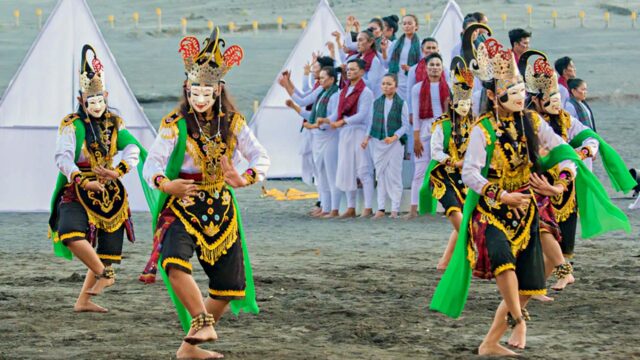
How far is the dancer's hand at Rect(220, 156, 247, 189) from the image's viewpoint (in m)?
7.06

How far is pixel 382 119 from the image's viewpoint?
47.9ft

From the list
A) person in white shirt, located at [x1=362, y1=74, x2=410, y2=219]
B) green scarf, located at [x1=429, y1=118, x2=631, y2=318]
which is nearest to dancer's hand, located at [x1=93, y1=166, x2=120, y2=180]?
green scarf, located at [x1=429, y1=118, x2=631, y2=318]

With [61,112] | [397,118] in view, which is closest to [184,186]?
[397,118]

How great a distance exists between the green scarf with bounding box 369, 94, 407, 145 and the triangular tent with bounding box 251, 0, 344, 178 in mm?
4985

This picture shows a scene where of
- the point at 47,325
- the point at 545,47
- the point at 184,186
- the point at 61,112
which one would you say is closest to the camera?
the point at 184,186

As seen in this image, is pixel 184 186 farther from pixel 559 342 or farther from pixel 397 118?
pixel 397 118

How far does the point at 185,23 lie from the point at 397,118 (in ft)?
84.3

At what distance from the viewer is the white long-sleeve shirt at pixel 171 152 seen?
280 inches

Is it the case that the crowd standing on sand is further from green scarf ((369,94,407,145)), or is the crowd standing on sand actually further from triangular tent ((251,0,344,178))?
triangular tent ((251,0,344,178))

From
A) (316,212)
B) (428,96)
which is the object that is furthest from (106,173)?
(316,212)

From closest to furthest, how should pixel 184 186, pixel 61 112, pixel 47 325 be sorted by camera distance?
pixel 184 186, pixel 47 325, pixel 61 112

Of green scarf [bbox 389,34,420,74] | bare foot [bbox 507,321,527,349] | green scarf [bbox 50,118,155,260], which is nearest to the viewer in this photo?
bare foot [bbox 507,321,527,349]

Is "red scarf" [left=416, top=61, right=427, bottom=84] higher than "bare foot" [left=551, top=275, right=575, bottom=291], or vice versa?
"red scarf" [left=416, top=61, right=427, bottom=84]

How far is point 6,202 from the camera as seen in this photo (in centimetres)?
1622
